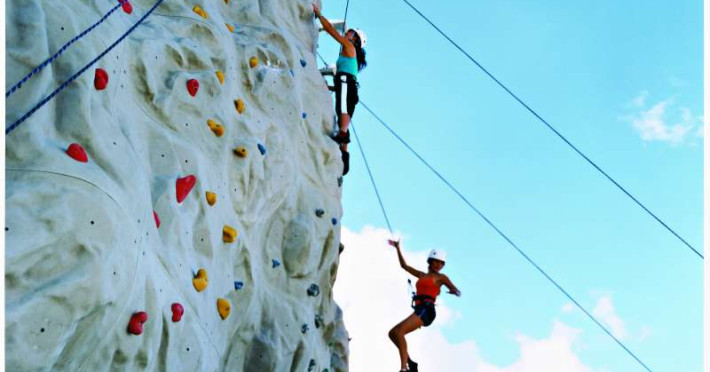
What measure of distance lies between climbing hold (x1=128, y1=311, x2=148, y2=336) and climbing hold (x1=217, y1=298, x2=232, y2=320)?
1.13 metres

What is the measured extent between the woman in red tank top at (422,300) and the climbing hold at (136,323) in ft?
11.5

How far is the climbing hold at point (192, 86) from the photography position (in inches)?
204

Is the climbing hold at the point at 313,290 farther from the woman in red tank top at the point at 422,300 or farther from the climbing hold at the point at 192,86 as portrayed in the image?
the climbing hold at the point at 192,86

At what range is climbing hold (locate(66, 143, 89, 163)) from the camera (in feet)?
11.8

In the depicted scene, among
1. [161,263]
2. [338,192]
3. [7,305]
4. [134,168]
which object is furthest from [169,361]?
[338,192]

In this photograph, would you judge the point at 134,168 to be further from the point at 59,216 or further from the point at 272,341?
the point at 272,341

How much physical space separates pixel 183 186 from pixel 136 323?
1.05m

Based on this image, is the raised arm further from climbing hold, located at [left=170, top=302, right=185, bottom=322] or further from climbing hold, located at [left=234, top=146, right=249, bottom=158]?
climbing hold, located at [left=170, top=302, right=185, bottom=322]

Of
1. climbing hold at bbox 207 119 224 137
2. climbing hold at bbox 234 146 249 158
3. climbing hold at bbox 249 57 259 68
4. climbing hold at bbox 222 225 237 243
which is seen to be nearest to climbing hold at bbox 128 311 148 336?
climbing hold at bbox 222 225 237 243

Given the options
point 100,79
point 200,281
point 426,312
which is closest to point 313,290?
point 426,312

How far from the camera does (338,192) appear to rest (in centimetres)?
743

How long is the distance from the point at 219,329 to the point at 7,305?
81.7 inches

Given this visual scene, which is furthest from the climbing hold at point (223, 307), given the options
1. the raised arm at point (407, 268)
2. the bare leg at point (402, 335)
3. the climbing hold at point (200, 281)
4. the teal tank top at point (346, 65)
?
the teal tank top at point (346, 65)

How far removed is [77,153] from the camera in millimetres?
3617
